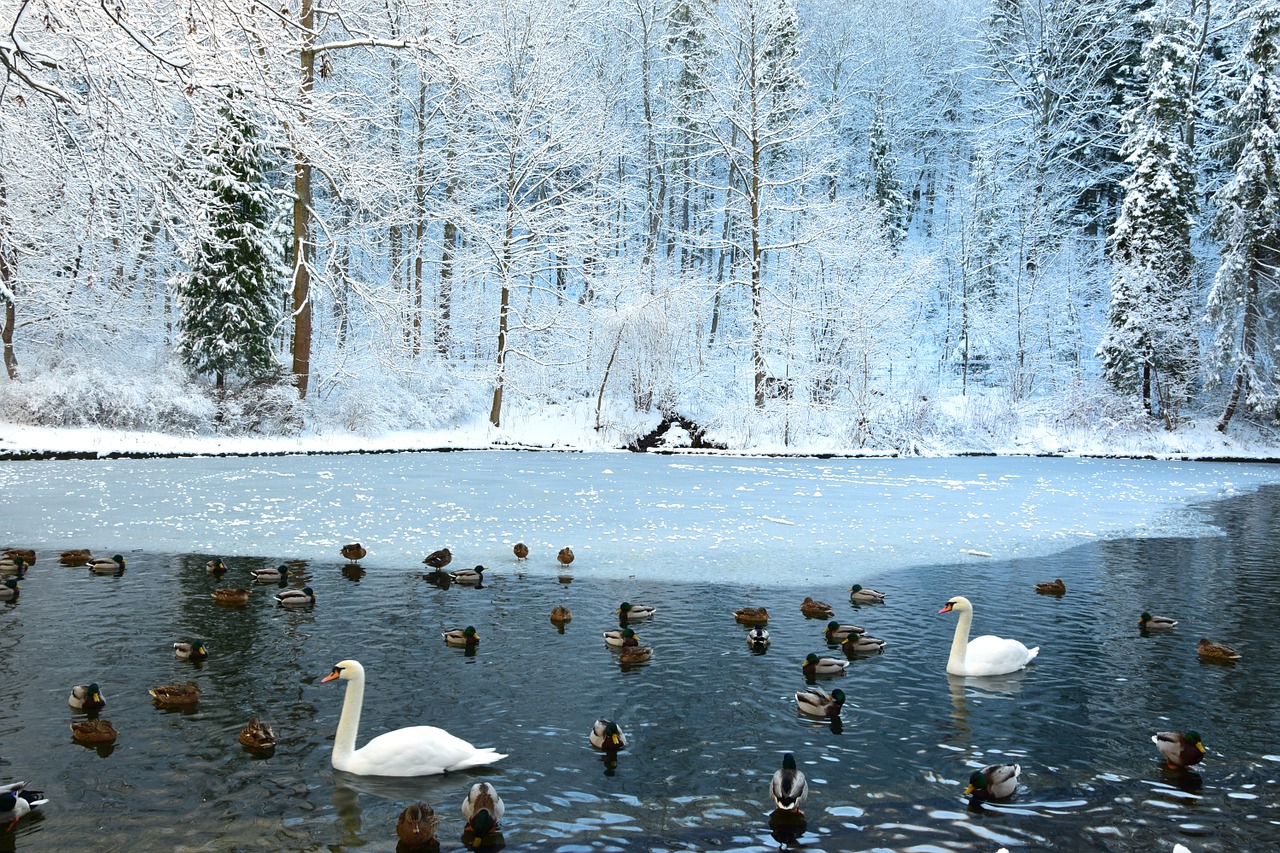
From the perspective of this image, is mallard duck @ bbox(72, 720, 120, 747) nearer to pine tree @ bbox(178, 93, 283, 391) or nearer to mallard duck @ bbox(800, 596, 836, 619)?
mallard duck @ bbox(800, 596, 836, 619)

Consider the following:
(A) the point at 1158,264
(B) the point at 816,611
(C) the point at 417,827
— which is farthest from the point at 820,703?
(A) the point at 1158,264

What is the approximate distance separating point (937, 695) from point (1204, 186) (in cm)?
3990

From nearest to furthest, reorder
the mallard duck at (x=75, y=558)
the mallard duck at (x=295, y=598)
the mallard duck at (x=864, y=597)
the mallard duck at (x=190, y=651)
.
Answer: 1. the mallard duck at (x=190, y=651)
2. the mallard duck at (x=295, y=598)
3. the mallard duck at (x=864, y=597)
4. the mallard duck at (x=75, y=558)

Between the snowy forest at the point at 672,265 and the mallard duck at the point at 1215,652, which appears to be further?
the snowy forest at the point at 672,265

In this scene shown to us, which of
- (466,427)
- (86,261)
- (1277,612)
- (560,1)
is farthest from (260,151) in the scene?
(1277,612)

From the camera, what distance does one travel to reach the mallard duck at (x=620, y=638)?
28.6 ft

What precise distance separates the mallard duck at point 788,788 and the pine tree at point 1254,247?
104 ft

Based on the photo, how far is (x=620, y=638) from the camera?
28.8 ft

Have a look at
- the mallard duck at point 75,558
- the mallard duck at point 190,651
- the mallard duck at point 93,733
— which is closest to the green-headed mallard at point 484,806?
the mallard duck at point 93,733

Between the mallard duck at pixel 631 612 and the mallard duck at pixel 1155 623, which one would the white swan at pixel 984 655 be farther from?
the mallard duck at pixel 631 612

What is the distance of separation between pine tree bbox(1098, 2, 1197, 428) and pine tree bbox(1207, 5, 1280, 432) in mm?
1400

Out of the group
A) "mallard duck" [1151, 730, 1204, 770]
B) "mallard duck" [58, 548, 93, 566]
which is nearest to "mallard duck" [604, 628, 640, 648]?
"mallard duck" [1151, 730, 1204, 770]

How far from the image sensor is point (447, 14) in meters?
18.6

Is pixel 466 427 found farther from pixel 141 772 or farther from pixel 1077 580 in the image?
pixel 141 772
